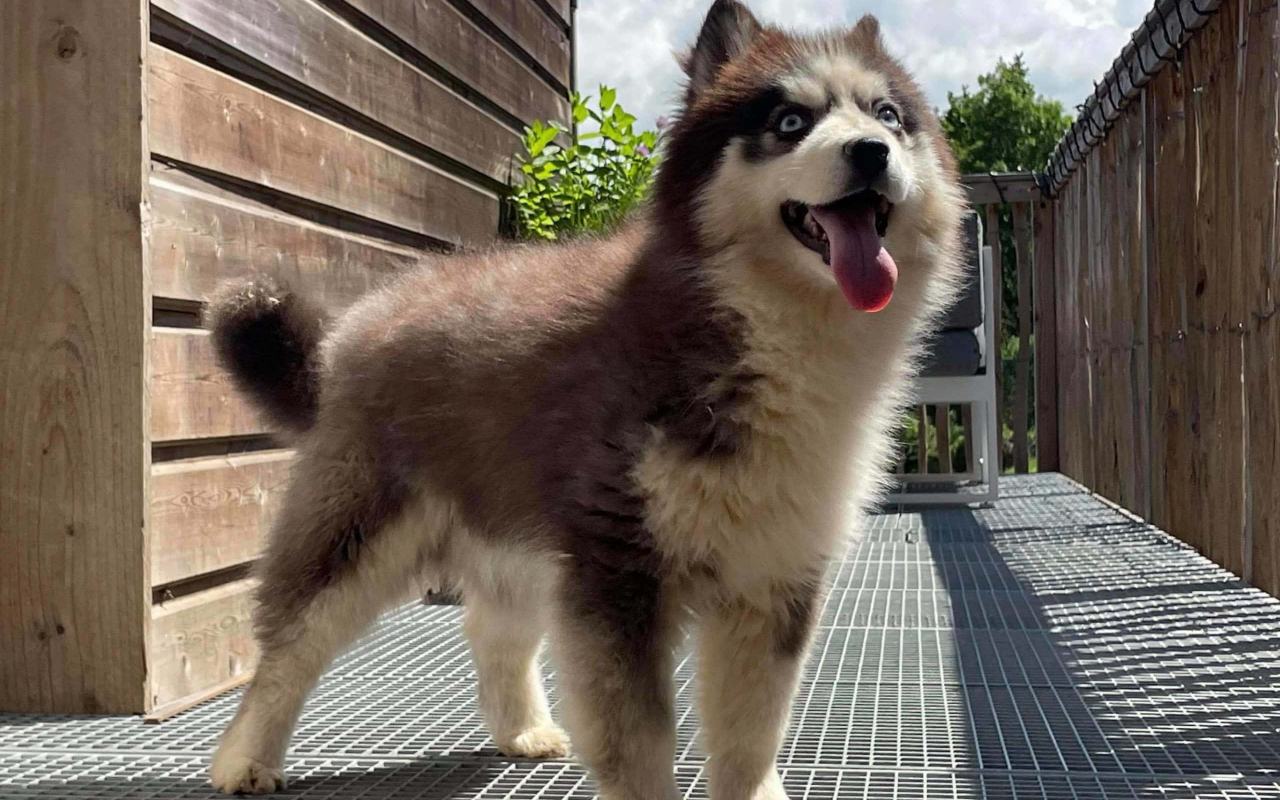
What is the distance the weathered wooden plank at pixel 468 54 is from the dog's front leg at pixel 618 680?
10.2 ft

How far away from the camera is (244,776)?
302 cm

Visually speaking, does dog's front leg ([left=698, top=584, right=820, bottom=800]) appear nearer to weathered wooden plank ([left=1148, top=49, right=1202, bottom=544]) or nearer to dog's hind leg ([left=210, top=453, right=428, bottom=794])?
dog's hind leg ([left=210, top=453, right=428, bottom=794])

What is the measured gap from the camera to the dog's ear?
2.88 m

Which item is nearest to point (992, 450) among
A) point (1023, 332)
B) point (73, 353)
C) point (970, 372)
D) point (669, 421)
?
point (970, 372)

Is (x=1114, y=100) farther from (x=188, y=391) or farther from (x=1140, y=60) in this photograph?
(x=188, y=391)

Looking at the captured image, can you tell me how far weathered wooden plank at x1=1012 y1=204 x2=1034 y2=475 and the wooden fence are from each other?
23.4 feet

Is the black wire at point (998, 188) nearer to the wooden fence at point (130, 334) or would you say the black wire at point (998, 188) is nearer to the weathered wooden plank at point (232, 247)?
the weathered wooden plank at point (232, 247)

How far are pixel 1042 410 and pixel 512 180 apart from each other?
555cm

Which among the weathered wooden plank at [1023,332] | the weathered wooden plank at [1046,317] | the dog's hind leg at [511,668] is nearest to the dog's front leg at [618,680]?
the dog's hind leg at [511,668]

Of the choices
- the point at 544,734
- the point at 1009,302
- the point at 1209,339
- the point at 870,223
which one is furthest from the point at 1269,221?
the point at 1009,302

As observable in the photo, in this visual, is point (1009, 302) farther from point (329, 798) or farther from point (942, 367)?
point (329, 798)

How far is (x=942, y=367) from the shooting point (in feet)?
26.8

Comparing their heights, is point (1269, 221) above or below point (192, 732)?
above

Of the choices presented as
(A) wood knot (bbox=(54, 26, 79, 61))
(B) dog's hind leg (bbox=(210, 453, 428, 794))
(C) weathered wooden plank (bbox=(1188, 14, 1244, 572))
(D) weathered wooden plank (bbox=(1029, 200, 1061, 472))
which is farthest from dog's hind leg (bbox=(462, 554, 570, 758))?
(D) weathered wooden plank (bbox=(1029, 200, 1061, 472))
